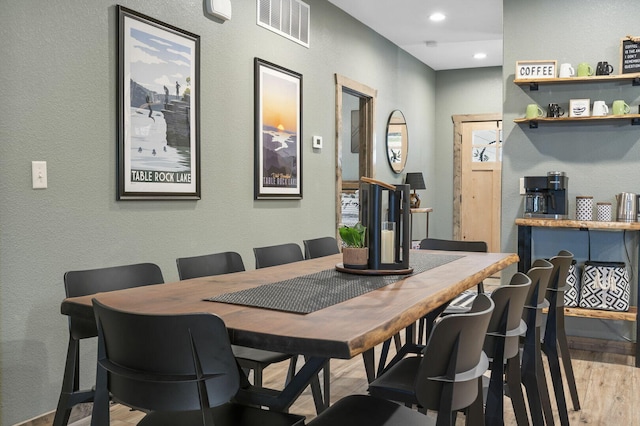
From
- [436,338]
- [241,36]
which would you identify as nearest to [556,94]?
[241,36]

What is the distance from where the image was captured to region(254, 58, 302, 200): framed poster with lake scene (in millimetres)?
4031

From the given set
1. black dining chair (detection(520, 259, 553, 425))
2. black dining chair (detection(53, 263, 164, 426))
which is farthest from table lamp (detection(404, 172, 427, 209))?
black dining chair (detection(53, 263, 164, 426))

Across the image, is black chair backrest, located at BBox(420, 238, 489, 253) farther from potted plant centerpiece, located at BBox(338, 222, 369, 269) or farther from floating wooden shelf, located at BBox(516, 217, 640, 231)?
potted plant centerpiece, located at BBox(338, 222, 369, 269)

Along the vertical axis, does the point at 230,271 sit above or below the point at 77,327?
above

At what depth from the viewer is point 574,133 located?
427cm

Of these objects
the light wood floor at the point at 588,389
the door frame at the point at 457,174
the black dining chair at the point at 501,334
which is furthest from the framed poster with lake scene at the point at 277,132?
the door frame at the point at 457,174

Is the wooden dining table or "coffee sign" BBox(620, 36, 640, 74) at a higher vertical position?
"coffee sign" BBox(620, 36, 640, 74)

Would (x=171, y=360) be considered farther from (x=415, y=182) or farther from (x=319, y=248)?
(x=415, y=182)

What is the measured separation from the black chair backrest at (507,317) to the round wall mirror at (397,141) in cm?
452

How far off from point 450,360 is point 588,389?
2.29 metres

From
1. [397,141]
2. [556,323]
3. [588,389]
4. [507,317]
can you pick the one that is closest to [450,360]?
[507,317]

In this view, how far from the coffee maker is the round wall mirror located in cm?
231

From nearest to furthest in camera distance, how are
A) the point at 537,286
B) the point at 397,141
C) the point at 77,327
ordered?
the point at 77,327 → the point at 537,286 → the point at 397,141

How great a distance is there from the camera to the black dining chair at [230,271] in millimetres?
2254
